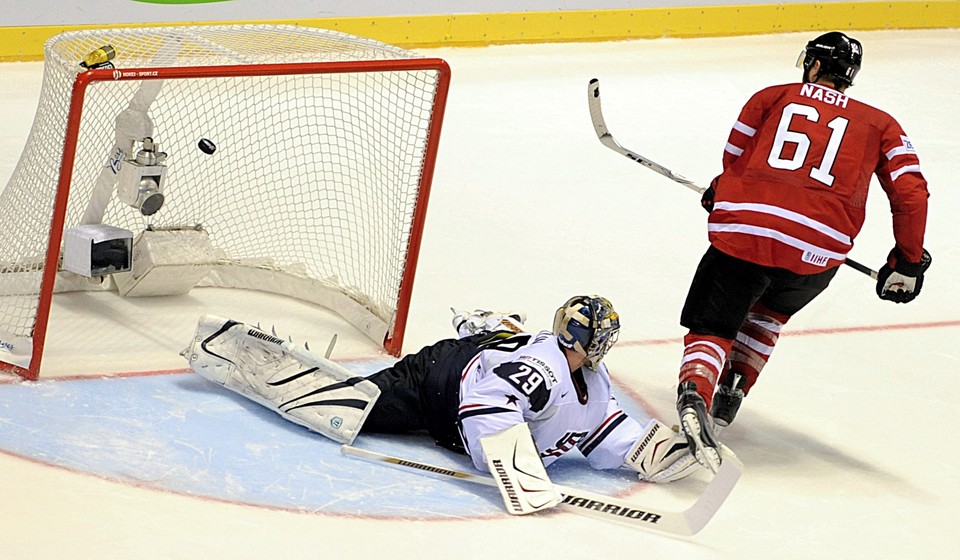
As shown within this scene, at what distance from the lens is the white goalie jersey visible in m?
3.20

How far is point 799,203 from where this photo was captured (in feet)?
11.3

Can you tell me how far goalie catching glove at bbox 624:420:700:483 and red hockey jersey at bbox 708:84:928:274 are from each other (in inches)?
19.7

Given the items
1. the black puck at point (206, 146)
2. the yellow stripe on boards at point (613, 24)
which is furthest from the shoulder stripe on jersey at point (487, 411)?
the yellow stripe on boards at point (613, 24)

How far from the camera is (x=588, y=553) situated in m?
3.05

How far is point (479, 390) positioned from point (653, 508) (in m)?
0.50

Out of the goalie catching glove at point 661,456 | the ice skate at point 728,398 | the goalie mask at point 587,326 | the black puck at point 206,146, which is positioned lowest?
the goalie catching glove at point 661,456

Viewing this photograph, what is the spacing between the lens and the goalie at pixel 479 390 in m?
3.24

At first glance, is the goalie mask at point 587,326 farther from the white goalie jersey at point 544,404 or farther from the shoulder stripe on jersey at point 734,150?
the shoulder stripe on jersey at point 734,150

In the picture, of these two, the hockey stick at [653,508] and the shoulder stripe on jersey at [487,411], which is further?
the shoulder stripe on jersey at [487,411]

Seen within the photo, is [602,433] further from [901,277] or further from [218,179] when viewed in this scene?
[218,179]

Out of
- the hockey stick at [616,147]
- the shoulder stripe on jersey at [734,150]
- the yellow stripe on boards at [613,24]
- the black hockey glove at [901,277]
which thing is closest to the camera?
the black hockey glove at [901,277]

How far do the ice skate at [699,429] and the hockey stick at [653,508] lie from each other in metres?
0.04

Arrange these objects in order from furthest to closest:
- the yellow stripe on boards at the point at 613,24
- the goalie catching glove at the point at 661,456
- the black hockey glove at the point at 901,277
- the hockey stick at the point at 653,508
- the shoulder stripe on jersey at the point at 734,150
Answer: the yellow stripe on boards at the point at 613,24
the shoulder stripe on jersey at the point at 734,150
the black hockey glove at the point at 901,277
the goalie catching glove at the point at 661,456
the hockey stick at the point at 653,508

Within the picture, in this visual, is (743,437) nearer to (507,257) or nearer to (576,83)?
(507,257)
